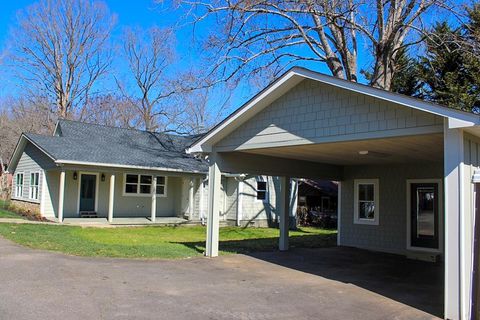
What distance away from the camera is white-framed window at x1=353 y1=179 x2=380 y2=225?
14586 mm

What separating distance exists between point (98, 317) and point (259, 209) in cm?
1797

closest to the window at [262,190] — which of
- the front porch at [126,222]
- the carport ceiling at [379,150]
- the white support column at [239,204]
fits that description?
the white support column at [239,204]

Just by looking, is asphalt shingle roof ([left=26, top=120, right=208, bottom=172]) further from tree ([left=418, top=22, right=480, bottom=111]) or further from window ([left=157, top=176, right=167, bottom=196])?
tree ([left=418, top=22, right=480, bottom=111])

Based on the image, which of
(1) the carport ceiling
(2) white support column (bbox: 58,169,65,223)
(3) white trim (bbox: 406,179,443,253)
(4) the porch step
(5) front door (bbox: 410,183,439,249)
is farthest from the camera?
(4) the porch step

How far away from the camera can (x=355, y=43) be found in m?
20.1

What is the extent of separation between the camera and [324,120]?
8.88m

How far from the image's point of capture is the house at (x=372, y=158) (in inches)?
260

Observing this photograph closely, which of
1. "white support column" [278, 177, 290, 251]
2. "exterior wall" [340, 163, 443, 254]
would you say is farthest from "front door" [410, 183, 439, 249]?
"white support column" [278, 177, 290, 251]

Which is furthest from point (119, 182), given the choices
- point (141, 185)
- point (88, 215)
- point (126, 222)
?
point (126, 222)

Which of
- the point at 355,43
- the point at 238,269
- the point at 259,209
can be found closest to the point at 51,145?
the point at 259,209

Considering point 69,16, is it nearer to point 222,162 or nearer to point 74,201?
point 74,201

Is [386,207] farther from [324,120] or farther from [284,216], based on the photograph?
[324,120]

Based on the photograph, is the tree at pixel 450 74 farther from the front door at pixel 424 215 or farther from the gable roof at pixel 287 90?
the gable roof at pixel 287 90

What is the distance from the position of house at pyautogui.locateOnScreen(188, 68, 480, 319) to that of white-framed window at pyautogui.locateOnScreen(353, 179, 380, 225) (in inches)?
1.3
